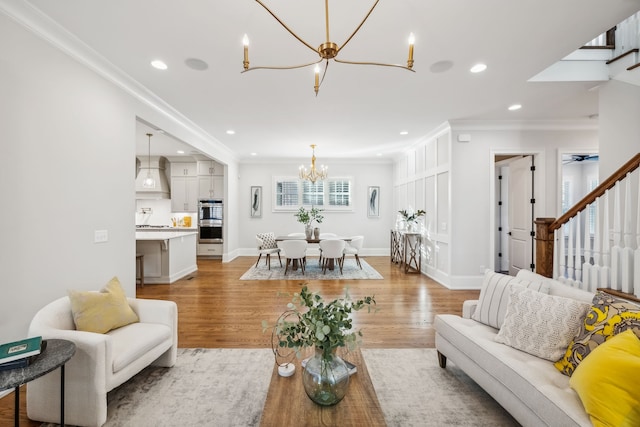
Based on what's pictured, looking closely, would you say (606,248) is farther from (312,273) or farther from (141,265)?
(141,265)

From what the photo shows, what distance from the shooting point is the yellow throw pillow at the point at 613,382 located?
3.61 ft

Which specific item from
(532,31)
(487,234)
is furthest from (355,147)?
(532,31)

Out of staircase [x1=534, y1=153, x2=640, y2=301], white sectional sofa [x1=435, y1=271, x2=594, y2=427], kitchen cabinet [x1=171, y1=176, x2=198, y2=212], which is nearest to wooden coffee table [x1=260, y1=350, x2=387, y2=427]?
white sectional sofa [x1=435, y1=271, x2=594, y2=427]

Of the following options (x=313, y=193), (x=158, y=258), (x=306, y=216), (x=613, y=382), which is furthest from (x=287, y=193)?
(x=613, y=382)

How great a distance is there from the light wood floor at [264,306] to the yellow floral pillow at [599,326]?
1.37 metres

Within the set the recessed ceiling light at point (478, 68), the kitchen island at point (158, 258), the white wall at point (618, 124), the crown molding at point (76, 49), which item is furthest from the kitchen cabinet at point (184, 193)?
the white wall at point (618, 124)

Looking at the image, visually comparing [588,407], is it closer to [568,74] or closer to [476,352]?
[476,352]

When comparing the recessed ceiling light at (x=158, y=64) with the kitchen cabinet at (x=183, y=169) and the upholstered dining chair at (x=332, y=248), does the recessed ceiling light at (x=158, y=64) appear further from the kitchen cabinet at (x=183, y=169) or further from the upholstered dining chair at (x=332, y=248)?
the kitchen cabinet at (x=183, y=169)

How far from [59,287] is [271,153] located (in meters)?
5.45

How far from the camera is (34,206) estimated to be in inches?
85.9

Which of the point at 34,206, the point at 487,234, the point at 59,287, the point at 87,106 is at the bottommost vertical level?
the point at 59,287

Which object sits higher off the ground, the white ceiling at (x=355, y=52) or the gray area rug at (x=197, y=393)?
the white ceiling at (x=355, y=52)

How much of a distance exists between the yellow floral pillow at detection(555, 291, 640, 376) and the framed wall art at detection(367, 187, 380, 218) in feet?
21.5

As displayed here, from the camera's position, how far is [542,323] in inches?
66.4
